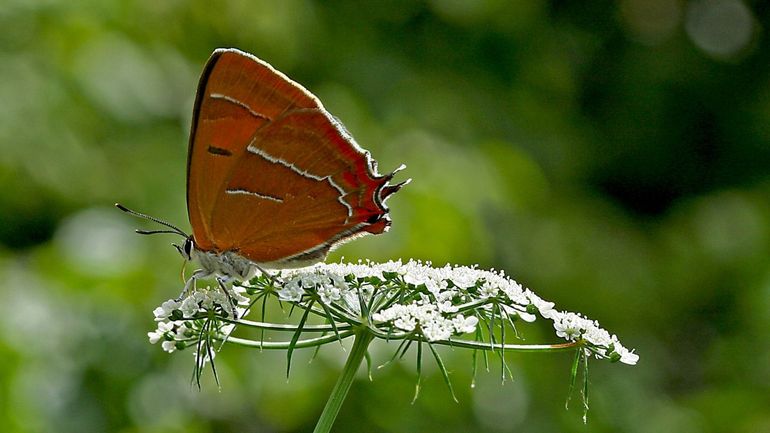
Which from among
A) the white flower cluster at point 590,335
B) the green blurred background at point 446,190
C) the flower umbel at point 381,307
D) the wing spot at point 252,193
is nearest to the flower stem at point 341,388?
the flower umbel at point 381,307

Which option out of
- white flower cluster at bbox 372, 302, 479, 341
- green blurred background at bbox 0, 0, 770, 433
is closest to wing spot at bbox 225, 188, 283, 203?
white flower cluster at bbox 372, 302, 479, 341

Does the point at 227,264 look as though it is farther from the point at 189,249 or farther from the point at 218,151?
the point at 218,151

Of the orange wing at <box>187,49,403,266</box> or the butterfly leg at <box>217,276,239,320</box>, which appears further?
the orange wing at <box>187,49,403,266</box>

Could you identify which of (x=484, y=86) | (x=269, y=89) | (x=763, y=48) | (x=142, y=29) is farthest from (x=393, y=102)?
(x=763, y=48)

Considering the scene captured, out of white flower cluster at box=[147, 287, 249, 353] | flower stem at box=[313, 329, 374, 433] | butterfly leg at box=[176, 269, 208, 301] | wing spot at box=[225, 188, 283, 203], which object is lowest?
flower stem at box=[313, 329, 374, 433]

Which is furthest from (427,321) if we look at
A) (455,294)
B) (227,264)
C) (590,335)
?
(227,264)

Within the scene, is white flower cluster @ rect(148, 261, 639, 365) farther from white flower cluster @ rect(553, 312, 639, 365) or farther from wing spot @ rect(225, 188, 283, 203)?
wing spot @ rect(225, 188, 283, 203)
